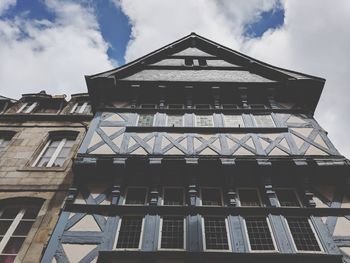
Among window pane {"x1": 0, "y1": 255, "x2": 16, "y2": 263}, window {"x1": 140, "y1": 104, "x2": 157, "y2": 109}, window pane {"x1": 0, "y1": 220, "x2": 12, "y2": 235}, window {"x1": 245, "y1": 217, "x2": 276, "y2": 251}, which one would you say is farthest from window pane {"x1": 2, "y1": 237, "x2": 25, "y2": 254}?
window {"x1": 140, "y1": 104, "x2": 157, "y2": 109}

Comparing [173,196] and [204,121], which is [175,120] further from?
[173,196]

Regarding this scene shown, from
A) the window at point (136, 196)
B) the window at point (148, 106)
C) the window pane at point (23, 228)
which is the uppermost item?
the window at point (148, 106)

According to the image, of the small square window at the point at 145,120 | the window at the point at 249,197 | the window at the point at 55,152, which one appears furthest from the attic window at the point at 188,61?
the window at the point at 249,197

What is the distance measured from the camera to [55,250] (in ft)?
17.0

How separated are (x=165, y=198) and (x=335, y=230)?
366 centimetres

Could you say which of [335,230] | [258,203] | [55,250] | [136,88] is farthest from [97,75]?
[335,230]

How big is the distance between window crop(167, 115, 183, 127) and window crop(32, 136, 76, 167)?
3.31 meters

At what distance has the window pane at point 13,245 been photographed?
581cm

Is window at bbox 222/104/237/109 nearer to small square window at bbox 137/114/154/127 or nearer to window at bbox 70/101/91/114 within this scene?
small square window at bbox 137/114/154/127

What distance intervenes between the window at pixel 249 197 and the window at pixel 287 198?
20.3 inches

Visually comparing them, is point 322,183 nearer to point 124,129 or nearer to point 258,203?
point 258,203

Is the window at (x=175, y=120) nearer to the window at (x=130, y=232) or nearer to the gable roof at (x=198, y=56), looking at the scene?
the gable roof at (x=198, y=56)

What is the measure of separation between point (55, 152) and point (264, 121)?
662 cm

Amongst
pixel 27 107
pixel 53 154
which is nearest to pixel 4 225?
pixel 53 154
